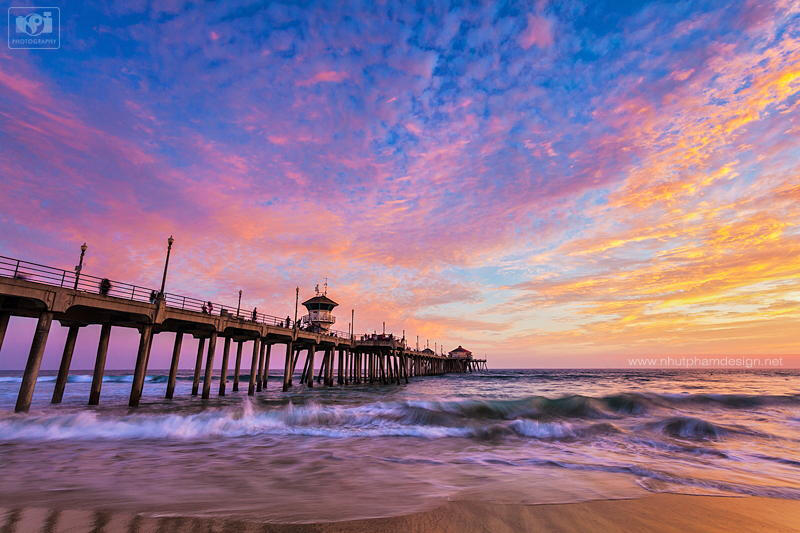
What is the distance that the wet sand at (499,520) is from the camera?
5203 millimetres

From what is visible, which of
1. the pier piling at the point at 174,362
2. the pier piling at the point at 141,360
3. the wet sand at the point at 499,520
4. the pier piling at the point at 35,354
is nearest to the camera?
the wet sand at the point at 499,520

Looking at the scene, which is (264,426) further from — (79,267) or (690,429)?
(690,429)

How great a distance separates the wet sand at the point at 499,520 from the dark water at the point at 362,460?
1.44 feet

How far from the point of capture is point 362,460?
1077cm

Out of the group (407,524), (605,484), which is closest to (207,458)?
(407,524)

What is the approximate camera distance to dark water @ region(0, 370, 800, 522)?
696 cm

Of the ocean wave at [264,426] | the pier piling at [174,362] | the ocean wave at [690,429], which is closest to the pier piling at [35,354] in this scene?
the ocean wave at [264,426]

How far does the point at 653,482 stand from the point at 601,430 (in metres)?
9.38

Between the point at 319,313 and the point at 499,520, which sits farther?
the point at 319,313

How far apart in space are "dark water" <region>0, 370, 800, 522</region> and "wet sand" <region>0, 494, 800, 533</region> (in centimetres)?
44

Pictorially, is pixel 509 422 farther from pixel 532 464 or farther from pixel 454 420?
pixel 532 464

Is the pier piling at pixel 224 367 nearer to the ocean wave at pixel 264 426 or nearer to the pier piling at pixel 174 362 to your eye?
the pier piling at pixel 174 362

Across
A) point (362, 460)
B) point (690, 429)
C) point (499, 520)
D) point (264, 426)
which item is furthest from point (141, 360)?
point (690, 429)

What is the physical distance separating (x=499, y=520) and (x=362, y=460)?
19.8 ft
